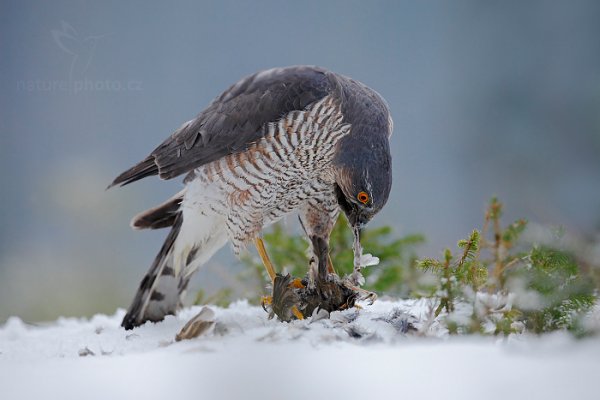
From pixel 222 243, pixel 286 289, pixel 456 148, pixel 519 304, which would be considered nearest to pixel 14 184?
pixel 456 148

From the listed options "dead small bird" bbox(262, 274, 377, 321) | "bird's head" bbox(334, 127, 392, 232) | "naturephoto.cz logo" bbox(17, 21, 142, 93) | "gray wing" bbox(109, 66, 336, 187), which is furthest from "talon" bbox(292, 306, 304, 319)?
"naturephoto.cz logo" bbox(17, 21, 142, 93)

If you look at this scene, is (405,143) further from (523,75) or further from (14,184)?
(14,184)

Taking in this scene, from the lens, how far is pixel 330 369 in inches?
63.6

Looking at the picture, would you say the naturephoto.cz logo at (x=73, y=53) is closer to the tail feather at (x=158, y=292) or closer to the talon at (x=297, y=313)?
the tail feather at (x=158, y=292)

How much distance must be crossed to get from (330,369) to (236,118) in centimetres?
181

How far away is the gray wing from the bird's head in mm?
302

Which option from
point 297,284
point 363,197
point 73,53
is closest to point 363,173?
point 363,197

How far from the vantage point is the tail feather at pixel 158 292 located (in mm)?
3421

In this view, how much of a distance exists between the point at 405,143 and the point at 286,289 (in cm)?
1564

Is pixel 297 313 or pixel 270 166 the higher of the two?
pixel 270 166

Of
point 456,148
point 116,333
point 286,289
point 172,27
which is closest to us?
point 286,289

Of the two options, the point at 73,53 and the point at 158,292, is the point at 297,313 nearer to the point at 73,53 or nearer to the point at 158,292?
the point at 158,292

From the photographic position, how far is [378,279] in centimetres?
361

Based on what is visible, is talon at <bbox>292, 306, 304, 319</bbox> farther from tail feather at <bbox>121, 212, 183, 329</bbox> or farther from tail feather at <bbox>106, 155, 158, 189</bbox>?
tail feather at <bbox>106, 155, 158, 189</bbox>
